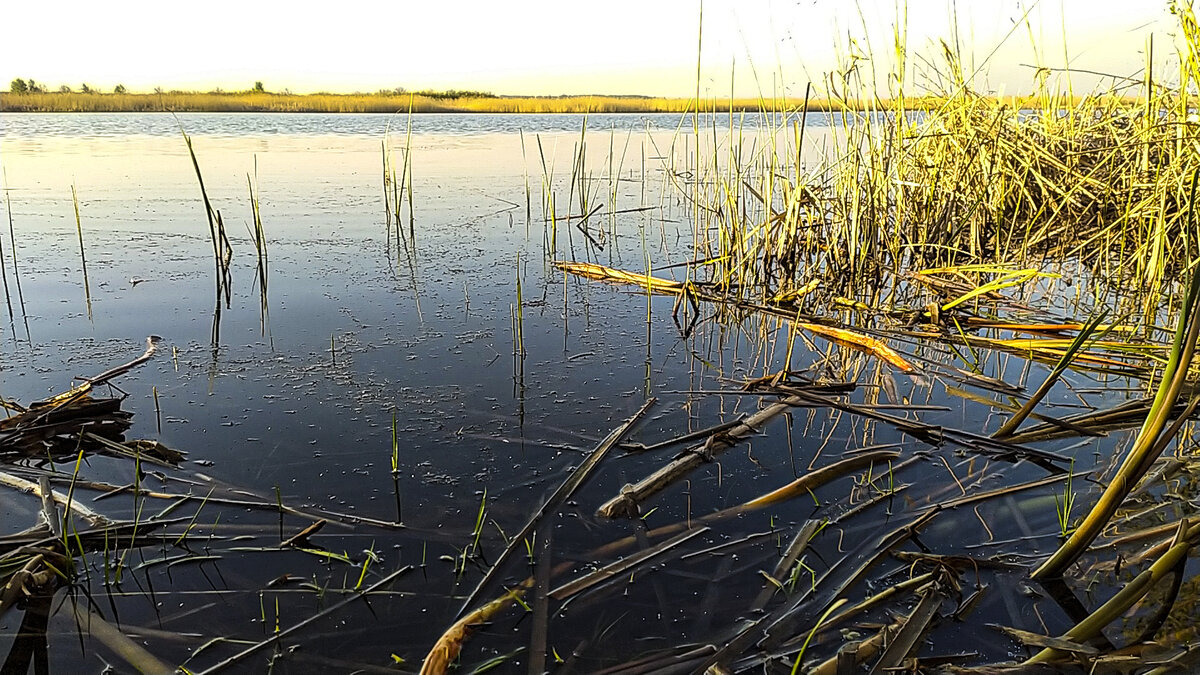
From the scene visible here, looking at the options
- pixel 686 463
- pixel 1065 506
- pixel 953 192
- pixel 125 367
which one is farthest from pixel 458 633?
pixel 953 192

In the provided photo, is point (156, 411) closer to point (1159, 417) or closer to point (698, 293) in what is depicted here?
point (698, 293)

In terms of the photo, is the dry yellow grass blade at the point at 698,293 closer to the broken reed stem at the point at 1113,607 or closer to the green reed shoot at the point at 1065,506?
the green reed shoot at the point at 1065,506

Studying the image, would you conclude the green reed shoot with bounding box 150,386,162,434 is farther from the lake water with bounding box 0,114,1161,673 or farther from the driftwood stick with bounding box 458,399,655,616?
the driftwood stick with bounding box 458,399,655,616

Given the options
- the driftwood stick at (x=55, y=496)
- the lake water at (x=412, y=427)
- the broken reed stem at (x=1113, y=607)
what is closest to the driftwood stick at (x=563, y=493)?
the lake water at (x=412, y=427)

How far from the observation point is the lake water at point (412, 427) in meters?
1.79

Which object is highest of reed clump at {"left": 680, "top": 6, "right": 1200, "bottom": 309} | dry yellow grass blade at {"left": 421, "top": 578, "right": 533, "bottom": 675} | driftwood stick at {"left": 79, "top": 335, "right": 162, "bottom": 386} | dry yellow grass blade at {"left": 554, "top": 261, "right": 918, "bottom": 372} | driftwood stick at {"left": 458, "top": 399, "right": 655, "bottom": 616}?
reed clump at {"left": 680, "top": 6, "right": 1200, "bottom": 309}

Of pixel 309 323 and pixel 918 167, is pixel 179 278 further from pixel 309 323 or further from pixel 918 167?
pixel 918 167

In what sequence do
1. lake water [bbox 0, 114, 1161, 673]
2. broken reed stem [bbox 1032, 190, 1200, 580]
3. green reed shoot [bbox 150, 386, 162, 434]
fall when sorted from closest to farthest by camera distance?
broken reed stem [bbox 1032, 190, 1200, 580] < lake water [bbox 0, 114, 1161, 673] < green reed shoot [bbox 150, 386, 162, 434]

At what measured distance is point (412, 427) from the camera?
284 cm

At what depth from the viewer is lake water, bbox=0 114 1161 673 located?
1.79 m

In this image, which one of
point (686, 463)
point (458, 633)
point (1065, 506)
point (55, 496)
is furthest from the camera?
point (686, 463)

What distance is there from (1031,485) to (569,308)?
8.74 feet

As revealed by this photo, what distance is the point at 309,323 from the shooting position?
13.4 feet

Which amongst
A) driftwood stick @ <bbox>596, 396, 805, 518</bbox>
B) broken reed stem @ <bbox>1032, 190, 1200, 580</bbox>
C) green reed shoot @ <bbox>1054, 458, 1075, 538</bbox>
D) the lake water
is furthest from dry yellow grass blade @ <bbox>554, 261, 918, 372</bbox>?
broken reed stem @ <bbox>1032, 190, 1200, 580</bbox>
